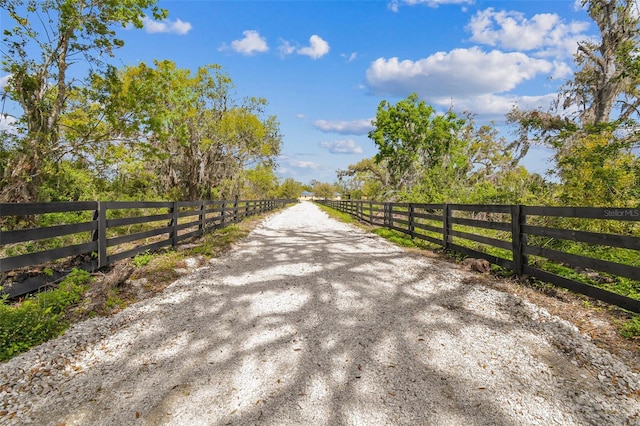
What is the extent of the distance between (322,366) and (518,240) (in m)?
4.14

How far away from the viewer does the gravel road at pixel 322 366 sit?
2.12 meters

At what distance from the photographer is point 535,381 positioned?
8.13ft

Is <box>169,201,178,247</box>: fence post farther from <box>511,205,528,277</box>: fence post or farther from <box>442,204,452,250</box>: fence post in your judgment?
<box>511,205,528,277</box>: fence post

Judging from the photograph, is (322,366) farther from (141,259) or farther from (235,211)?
(235,211)

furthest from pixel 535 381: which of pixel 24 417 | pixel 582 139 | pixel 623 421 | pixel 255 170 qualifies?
pixel 255 170

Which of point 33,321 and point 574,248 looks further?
point 574,248

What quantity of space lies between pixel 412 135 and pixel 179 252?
25.3 meters

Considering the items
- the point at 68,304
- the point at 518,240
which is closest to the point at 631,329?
the point at 518,240

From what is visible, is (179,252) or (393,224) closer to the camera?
(179,252)

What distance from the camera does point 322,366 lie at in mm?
2668

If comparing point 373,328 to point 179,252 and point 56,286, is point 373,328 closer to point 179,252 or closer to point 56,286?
point 56,286

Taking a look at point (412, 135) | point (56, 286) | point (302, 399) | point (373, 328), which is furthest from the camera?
point (412, 135)

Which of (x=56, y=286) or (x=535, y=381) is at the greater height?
(x=56, y=286)

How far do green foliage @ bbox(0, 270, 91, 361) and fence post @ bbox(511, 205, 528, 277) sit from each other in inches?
245
